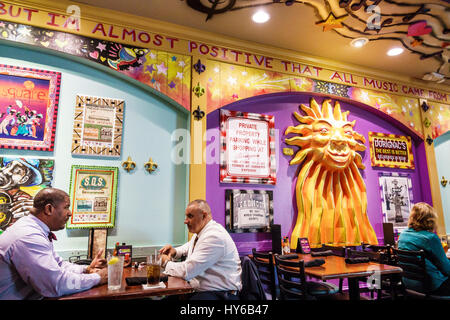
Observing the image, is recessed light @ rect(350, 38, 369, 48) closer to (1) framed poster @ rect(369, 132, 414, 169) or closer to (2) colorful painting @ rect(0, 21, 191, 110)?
(1) framed poster @ rect(369, 132, 414, 169)

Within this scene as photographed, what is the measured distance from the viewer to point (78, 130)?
3291 mm

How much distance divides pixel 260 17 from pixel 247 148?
5.37 feet

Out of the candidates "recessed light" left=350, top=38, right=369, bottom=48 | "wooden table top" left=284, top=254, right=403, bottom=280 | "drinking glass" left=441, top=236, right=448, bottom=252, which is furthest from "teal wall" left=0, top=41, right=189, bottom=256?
"drinking glass" left=441, top=236, right=448, bottom=252

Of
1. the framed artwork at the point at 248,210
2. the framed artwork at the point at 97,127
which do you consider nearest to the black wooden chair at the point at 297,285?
the framed artwork at the point at 248,210

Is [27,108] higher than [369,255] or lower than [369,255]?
higher

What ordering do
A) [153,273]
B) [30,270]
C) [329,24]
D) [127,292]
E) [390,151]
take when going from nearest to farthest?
[30,270] < [127,292] < [153,273] < [329,24] < [390,151]

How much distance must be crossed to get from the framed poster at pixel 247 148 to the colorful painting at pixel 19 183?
1986mm

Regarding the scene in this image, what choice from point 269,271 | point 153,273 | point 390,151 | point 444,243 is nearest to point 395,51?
point 390,151

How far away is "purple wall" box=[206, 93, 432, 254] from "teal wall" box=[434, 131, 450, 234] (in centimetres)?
48

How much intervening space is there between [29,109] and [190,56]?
1.93 meters

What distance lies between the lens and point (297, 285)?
8.18 feet

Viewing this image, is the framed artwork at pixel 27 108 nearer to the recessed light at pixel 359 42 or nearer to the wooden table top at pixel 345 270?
the wooden table top at pixel 345 270

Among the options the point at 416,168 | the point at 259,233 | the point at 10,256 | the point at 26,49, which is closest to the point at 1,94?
the point at 26,49

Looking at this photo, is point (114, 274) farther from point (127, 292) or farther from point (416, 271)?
point (416, 271)
